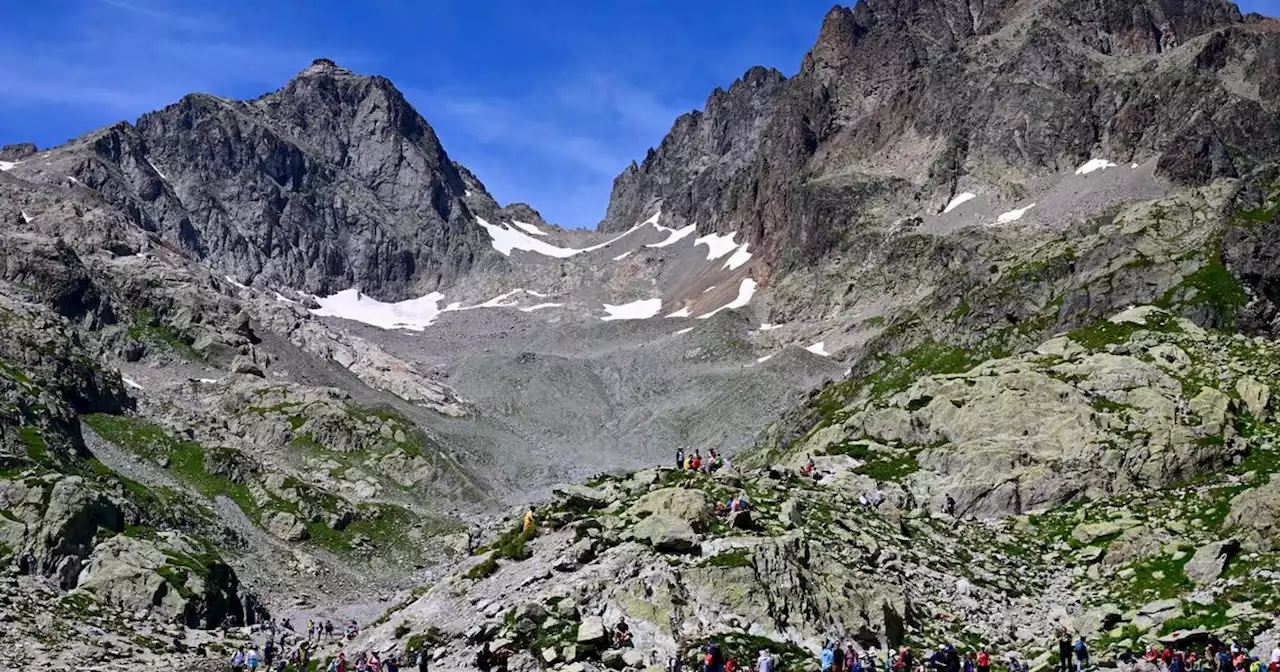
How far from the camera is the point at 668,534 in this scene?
3881 cm

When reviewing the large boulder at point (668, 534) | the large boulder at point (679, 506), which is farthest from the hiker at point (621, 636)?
the large boulder at point (679, 506)

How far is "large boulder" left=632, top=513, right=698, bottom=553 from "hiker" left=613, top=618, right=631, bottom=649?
578 cm

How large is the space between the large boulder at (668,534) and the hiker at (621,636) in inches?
228

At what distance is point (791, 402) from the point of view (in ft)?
587

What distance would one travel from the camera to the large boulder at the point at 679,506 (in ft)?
134

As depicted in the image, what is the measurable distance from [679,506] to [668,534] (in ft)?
9.22

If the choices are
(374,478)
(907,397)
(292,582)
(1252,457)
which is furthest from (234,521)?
(1252,457)

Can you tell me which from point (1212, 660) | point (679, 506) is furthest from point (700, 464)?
point (1212, 660)

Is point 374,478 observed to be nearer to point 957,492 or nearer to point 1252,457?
point 957,492

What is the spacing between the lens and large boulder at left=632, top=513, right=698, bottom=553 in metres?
38.6

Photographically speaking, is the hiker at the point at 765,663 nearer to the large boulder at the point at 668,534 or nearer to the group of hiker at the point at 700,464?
the large boulder at the point at 668,534

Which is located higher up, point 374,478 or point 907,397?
point 374,478

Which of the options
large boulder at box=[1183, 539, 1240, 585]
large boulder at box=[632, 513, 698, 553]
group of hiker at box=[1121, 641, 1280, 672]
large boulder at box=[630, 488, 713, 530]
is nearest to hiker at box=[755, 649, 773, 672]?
large boulder at box=[632, 513, 698, 553]

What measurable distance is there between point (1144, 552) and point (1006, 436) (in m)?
22.3
